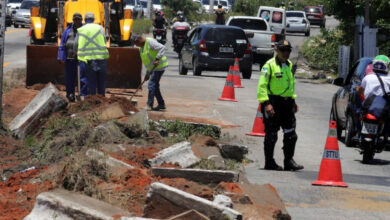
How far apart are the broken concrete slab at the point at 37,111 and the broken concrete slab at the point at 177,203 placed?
5.76 metres

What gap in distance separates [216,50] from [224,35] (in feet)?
2.25

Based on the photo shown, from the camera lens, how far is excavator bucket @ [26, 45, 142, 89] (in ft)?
64.7

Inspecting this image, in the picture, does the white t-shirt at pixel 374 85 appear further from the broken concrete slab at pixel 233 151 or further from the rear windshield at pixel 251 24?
the rear windshield at pixel 251 24

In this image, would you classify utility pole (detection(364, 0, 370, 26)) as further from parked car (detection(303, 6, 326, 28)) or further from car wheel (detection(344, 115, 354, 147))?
parked car (detection(303, 6, 326, 28))

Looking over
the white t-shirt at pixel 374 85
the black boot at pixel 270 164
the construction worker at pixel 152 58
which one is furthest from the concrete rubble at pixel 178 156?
the construction worker at pixel 152 58

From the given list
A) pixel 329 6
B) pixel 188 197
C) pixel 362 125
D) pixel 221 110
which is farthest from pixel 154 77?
pixel 329 6

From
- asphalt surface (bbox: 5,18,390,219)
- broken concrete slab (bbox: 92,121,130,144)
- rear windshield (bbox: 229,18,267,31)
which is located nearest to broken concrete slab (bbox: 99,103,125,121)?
broken concrete slab (bbox: 92,121,130,144)

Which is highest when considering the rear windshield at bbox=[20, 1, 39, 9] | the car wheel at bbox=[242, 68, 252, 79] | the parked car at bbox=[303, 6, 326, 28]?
the rear windshield at bbox=[20, 1, 39, 9]

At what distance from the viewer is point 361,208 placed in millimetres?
9383

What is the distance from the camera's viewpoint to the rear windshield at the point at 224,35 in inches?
1078

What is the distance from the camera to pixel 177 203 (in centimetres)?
755

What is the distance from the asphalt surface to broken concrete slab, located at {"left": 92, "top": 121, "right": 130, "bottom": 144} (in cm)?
176

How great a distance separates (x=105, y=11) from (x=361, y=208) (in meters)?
13.7

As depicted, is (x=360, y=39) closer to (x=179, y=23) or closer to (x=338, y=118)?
(x=179, y=23)
